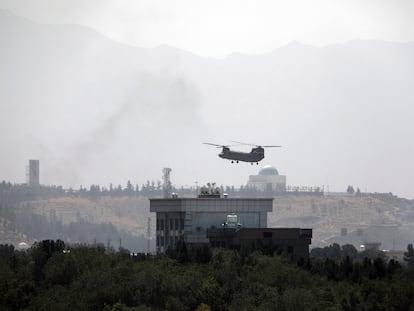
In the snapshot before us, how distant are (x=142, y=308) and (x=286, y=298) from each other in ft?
58.6

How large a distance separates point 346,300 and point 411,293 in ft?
26.7

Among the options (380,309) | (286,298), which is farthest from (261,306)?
(380,309)

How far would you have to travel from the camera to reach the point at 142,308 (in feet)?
649

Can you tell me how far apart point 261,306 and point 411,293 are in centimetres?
1847

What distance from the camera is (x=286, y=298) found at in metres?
197

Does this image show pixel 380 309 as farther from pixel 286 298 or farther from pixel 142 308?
pixel 142 308

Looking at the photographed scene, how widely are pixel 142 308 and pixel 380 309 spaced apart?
29.7m

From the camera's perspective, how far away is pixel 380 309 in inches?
7485

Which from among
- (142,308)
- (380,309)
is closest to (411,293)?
(380,309)

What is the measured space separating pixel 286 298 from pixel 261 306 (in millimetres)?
3246

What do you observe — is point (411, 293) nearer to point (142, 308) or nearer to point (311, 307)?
point (311, 307)

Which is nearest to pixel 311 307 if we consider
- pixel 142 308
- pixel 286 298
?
pixel 286 298

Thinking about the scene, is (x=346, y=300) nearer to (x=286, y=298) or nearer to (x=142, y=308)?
(x=286, y=298)

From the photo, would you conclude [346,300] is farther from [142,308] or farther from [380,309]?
[142,308]
